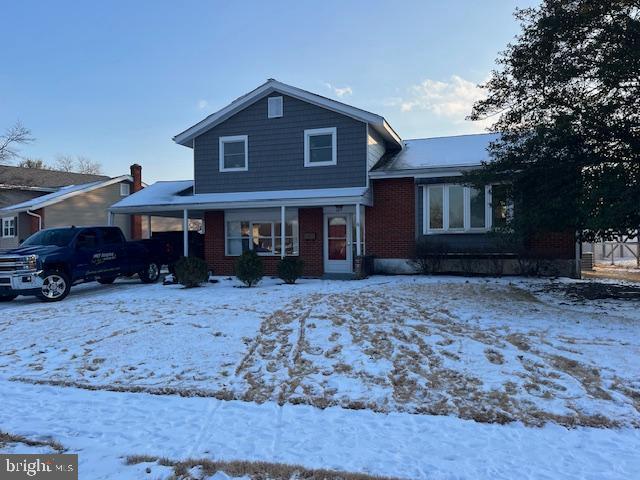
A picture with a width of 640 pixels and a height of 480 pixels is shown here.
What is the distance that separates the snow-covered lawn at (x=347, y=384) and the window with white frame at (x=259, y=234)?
22.1 feet

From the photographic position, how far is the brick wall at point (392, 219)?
15.5 metres

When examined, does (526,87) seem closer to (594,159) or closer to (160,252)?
(594,159)

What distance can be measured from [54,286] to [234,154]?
7.63m

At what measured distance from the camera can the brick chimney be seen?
2639 centimetres

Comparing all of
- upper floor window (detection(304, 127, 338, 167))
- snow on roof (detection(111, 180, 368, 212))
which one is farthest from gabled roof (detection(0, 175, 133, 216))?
upper floor window (detection(304, 127, 338, 167))

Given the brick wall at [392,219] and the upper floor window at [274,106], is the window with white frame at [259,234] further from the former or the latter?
the upper floor window at [274,106]

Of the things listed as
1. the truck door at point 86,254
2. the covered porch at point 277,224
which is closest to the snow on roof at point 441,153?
the covered porch at point 277,224

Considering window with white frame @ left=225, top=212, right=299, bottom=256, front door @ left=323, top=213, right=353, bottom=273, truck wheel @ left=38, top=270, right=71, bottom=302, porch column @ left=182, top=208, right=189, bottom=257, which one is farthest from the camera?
window with white frame @ left=225, top=212, right=299, bottom=256

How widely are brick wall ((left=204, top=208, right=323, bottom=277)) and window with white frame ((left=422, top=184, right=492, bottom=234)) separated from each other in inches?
146

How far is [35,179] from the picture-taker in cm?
3077

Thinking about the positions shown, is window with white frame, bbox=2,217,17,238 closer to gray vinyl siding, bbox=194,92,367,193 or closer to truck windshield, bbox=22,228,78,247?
gray vinyl siding, bbox=194,92,367,193

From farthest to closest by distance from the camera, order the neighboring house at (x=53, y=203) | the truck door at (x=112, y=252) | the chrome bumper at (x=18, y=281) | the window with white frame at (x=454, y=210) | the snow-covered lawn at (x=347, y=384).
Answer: the neighboring house at (x=53, y=203) → the window with white frame at (x=454, y=210) → the truck door at (x=112, y=252) → the chrome bumper at (x=18, y=281) → the snow-covered lawn at (x=347, y=384)

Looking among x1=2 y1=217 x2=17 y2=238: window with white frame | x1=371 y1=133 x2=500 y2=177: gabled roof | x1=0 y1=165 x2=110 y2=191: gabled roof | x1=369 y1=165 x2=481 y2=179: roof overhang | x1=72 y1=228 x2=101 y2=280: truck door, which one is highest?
x1=0 y1=165 x2=110 y2=191: gabled roof

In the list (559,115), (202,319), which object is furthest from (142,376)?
(559,115)
